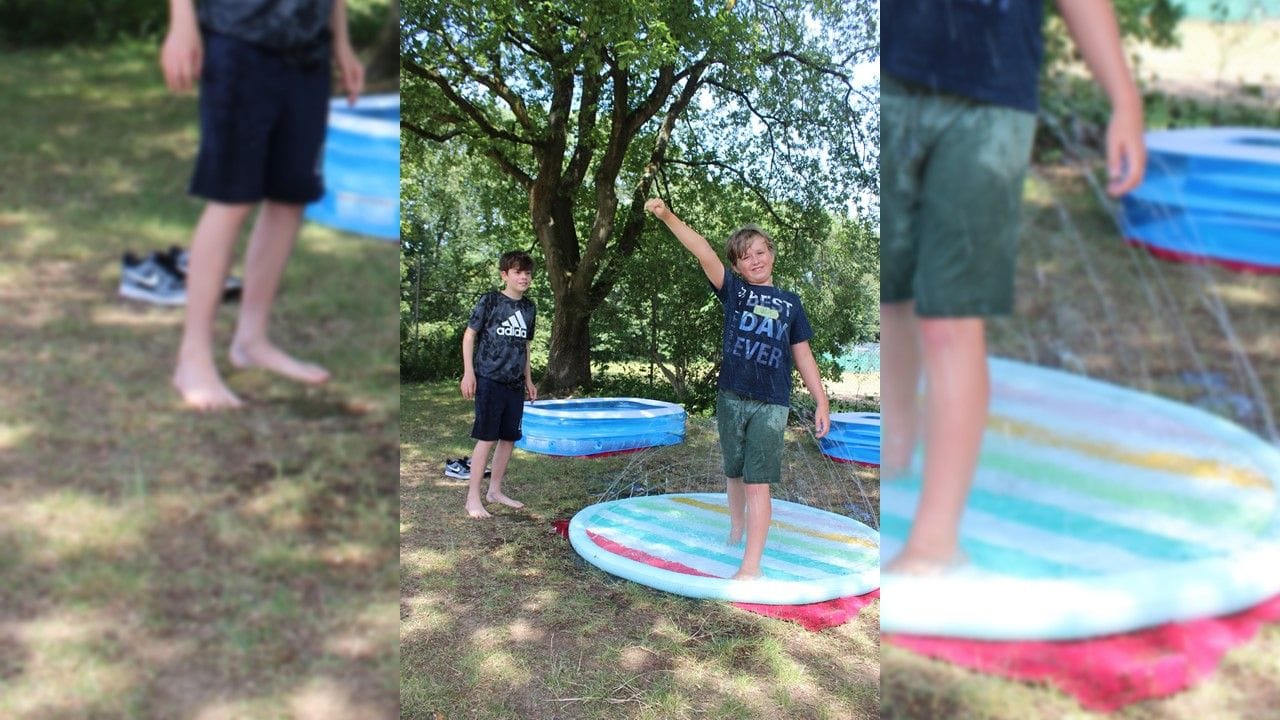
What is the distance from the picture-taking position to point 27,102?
1.58 metres

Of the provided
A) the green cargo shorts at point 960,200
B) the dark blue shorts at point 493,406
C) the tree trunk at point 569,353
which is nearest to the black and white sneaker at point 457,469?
the dark blue shorts at point 493,406

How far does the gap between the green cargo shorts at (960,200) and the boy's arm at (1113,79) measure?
0.13 m

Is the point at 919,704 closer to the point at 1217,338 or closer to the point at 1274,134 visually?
the point at 1217,338

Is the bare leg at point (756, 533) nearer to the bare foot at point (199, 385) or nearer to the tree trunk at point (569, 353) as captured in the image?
the bare foot at point (199, 385)

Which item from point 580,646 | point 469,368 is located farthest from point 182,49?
point 469,368

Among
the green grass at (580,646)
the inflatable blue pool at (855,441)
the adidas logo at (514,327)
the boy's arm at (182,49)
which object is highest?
the boy's arm at (182,49)

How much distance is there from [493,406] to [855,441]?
2971 millimetres

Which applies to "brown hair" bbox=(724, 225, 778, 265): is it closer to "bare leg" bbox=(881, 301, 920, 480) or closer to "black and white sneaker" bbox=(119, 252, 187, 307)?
"bare leg" bbox=(881, 301, 920, 480)

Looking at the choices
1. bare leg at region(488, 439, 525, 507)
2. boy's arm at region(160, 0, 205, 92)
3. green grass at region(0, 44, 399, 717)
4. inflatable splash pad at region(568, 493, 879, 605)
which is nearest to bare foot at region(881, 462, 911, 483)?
green grass at region(0, 44, 399, 717)

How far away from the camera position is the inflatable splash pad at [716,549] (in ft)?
13.5

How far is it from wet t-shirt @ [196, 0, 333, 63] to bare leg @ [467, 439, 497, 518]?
13.4ft

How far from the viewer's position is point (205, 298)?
1572 mm

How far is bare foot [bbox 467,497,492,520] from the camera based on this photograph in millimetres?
5492

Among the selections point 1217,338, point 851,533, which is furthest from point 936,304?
point 851,533
